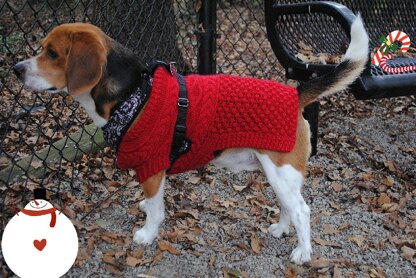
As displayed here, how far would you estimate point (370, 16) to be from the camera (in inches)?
182

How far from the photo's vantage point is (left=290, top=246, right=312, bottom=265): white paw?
289 cm

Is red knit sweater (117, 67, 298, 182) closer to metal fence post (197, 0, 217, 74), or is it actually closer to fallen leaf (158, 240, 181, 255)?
fallen leaf (158, 240, 181, 255)

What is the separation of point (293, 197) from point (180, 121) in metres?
0.77

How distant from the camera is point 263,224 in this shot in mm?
3307

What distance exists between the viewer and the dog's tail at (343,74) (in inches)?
108

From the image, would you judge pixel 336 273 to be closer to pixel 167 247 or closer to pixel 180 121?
pixel 167 247

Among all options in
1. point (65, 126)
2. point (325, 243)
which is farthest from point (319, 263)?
point (65, 126)

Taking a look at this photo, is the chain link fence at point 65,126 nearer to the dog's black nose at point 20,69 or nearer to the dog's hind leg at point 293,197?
the dog's black nose at point 20,69

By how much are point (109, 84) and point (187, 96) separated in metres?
0.42

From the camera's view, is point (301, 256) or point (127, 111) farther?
point (301, 256)

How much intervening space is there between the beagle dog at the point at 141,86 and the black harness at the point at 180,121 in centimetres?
3

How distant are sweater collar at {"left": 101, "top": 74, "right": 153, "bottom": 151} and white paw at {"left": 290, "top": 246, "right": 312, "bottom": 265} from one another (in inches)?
49.5

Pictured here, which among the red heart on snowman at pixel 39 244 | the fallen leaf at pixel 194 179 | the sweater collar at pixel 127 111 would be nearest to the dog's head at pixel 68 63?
the sweater collar at pixel 127 111

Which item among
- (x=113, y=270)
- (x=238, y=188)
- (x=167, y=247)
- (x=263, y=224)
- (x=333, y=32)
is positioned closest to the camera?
(x=113, y=270)
